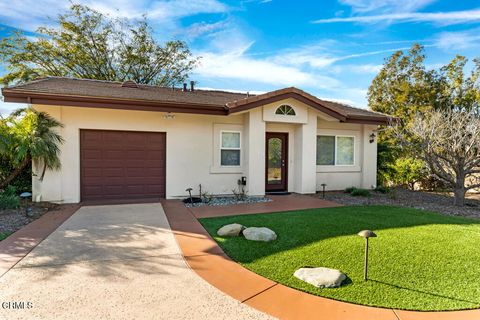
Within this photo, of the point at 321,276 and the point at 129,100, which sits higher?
the point at 129,100

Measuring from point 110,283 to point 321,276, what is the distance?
2.77 meters

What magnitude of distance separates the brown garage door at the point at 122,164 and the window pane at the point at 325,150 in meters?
6.56

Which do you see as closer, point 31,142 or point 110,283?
point 110,283

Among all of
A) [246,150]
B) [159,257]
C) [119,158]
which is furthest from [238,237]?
[119,158]

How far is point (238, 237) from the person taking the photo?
5398 millimetres

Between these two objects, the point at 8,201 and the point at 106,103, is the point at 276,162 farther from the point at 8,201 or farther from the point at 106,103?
the point at 8,201

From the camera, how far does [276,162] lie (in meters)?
11.3

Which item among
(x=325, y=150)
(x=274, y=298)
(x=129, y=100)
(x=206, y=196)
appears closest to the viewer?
(x=274, y=298)

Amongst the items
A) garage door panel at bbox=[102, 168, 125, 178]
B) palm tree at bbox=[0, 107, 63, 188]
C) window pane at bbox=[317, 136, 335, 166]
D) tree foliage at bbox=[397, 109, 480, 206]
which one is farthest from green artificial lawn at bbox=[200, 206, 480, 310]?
palm tree at bbox=[0, 107, 63, 188]

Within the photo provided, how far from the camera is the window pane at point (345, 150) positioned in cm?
1220

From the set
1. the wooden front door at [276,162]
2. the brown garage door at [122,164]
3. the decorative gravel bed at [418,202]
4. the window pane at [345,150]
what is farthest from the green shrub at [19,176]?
the window pane at [345,150]

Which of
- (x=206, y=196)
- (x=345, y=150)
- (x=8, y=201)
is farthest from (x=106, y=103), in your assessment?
(x=345, y=150)

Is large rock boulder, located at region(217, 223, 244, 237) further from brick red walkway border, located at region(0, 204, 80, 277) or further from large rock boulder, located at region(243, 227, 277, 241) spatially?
brick red walkway border, located at region(0, 204, 80, 277)

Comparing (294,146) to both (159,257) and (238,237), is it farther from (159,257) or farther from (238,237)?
(159,257)
